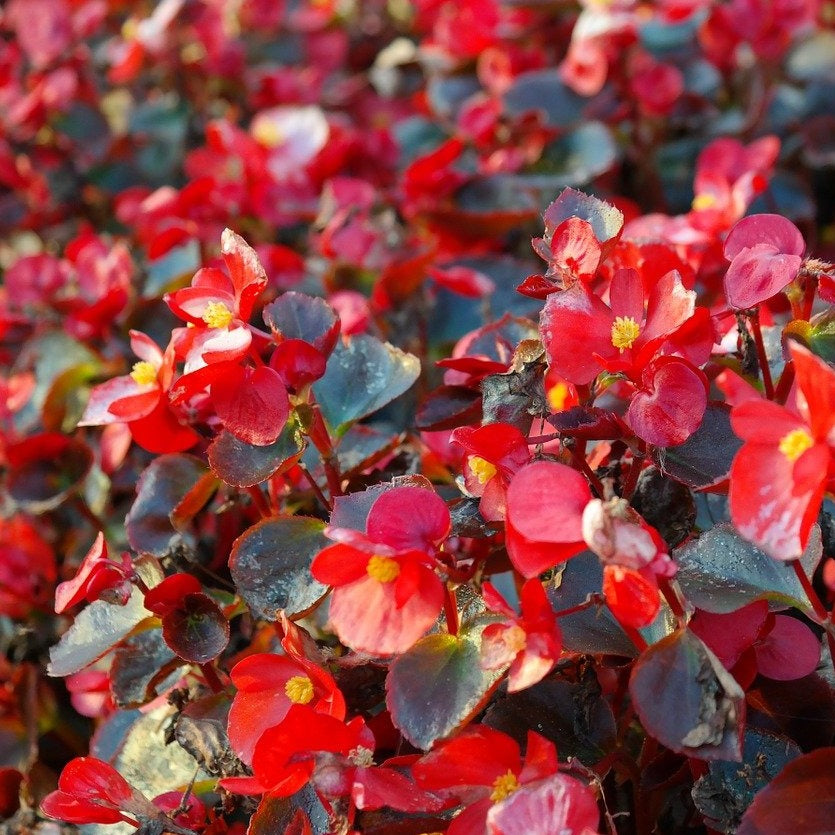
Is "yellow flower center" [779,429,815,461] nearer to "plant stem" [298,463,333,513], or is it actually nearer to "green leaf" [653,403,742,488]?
"green leaf" [653,403,742,488]

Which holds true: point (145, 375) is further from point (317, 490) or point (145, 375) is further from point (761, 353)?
point (761, 353)

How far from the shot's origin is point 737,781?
57cm

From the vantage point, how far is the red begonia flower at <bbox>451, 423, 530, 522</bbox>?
0.57 m

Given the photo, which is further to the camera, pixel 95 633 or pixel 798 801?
pixel 95 633

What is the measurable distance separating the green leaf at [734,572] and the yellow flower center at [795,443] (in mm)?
97

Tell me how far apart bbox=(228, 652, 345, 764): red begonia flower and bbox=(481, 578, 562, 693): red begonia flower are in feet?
0.35

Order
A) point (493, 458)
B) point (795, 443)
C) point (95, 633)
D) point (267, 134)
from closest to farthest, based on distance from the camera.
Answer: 1. point (795, 443)
2. point (493, 458)
3. point (95, 633)
4. point (267, 134)

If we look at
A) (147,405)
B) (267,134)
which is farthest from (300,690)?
(267,134)

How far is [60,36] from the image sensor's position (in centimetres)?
156

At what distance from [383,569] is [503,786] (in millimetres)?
132

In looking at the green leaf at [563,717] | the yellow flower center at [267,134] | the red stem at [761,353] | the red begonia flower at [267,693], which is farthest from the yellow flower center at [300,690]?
the yellow flower center at [267,134]

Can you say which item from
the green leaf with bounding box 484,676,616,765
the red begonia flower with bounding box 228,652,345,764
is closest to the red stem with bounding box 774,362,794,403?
the green leaf with bounding box 484,676,616,765

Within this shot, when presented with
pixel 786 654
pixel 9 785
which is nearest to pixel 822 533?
pixel 786 654

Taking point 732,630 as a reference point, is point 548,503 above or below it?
above
